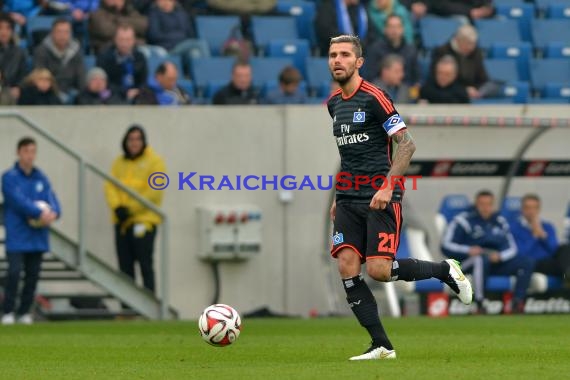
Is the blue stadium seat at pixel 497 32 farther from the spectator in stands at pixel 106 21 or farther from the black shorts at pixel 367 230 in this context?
the black shorts at pixel 367 230

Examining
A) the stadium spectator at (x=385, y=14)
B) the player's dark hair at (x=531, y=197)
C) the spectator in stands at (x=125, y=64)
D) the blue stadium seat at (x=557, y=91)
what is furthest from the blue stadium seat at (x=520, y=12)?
the spectator in stands at (x=125, y=64)

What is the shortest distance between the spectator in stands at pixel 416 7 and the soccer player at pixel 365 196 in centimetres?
1205

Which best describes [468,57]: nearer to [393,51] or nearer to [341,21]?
[393,51]

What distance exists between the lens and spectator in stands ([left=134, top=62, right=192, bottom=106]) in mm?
18505

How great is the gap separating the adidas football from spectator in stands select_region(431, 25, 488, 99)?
9531 millimetres

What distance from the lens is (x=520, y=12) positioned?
22875 mm

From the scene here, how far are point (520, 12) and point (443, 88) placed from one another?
3814mm

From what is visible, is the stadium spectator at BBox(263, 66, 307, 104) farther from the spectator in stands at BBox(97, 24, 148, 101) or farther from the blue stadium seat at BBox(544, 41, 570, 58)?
the blue stadium seat at BBox(544, 41, 570, 58)

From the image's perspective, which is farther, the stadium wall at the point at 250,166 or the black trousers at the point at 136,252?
the stadium wall at the point at 250,166

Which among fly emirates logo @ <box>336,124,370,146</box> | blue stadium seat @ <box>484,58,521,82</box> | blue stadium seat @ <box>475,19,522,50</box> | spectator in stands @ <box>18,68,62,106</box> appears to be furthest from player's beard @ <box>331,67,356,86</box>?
blue stadium seat @ <box>475,19,522,50</box>

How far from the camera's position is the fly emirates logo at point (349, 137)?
1015 centimetres

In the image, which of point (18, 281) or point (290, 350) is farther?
point (18, 281)

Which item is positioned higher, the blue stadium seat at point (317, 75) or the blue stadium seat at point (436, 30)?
the blue stadium seat at point (436, 30)

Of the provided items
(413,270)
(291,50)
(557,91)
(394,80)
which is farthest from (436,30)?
(413,270)
